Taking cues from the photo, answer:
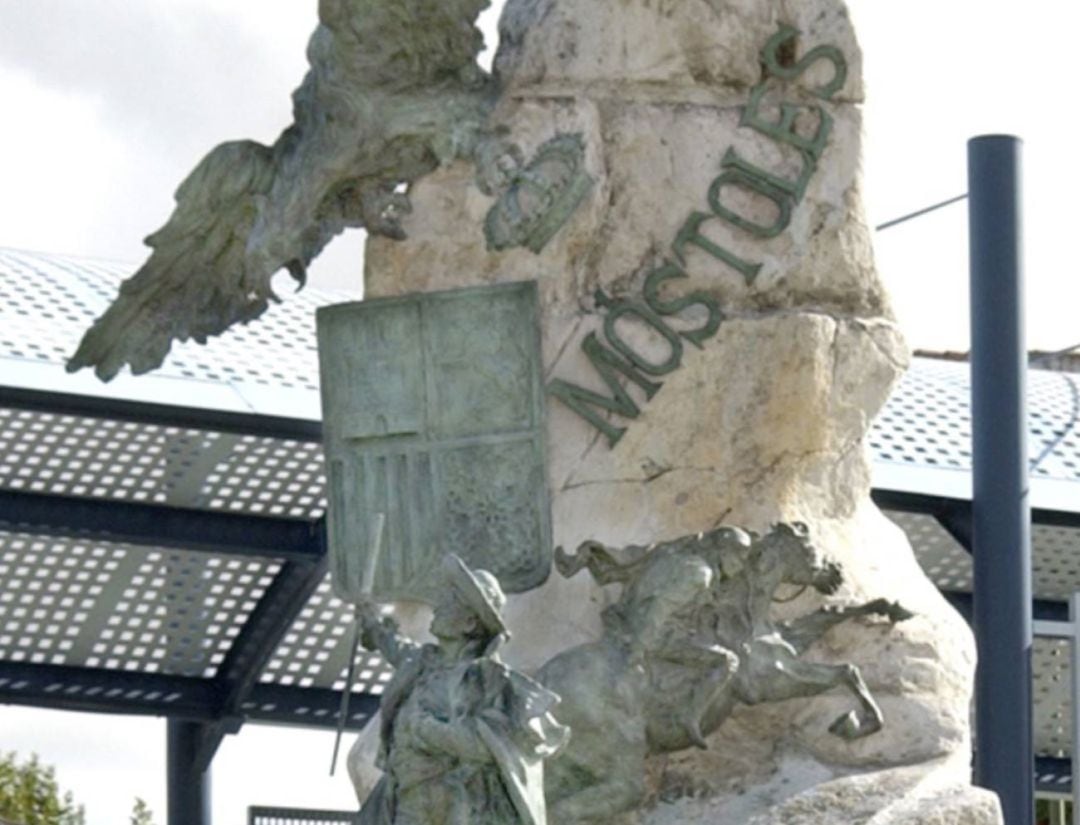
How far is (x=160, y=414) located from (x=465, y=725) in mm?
9755

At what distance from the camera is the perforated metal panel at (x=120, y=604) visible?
91.0ft

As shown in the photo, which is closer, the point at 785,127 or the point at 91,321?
the point at 785,127

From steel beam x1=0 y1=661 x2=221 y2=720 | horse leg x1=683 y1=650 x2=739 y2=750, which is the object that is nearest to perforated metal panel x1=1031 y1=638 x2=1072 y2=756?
steel beam x1=0 y1=661 x2=221 y2=720

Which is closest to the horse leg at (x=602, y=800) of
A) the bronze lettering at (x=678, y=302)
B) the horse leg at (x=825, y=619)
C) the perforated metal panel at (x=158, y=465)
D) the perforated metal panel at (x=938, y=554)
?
the horse leg at (x=825, y=619)

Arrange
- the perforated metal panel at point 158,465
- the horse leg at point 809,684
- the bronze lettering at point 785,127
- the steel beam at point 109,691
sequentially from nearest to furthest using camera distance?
the horse leg at point 809,684 < the bronze lettering at point 785,127 < the perforated metal panel at point 158,465 < the steel beam at point 109,691

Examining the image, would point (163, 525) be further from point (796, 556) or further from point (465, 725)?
point (465, 725)

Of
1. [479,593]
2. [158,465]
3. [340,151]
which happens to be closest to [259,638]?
[158,465]

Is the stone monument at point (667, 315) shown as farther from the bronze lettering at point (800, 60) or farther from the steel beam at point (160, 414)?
the steel beam at point (160, 414)

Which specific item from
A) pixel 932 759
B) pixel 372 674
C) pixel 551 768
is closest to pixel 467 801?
pixel 551 768

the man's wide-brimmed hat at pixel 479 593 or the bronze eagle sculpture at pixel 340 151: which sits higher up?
the bronze eagle sculpture at pixel 340 151

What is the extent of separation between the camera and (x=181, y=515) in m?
27.2

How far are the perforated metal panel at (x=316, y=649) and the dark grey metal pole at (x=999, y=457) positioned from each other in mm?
4200

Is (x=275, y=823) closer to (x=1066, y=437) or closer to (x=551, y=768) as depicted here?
(x=1066, y=437)

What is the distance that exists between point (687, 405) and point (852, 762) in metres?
1.51
